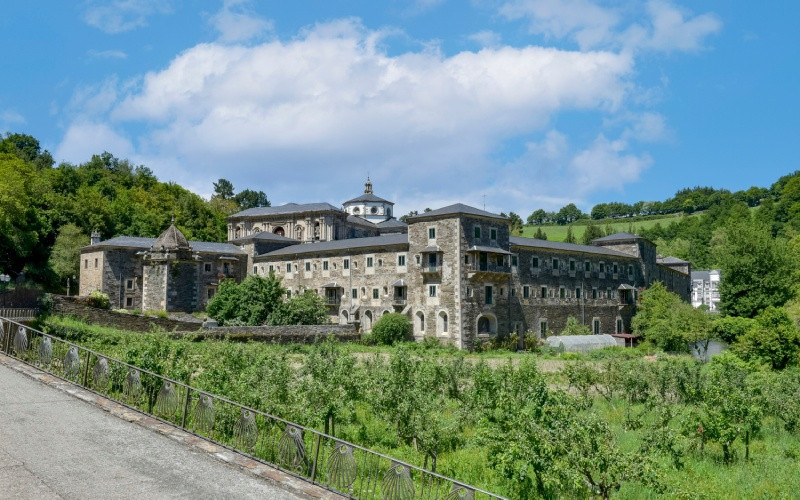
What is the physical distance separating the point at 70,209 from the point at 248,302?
32.5 metres

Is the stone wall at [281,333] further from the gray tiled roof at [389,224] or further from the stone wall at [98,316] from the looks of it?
the gray tiled roof at [389,224]

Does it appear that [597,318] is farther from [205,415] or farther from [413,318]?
[205,415]

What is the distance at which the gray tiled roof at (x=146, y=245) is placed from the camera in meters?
56.7

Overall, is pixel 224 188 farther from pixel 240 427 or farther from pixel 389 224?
pixel 240 427

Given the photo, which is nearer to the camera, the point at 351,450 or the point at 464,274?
the point at 351,450

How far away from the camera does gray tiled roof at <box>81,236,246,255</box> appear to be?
186 feet

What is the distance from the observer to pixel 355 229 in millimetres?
74562

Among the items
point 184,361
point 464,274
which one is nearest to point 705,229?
point 464,274

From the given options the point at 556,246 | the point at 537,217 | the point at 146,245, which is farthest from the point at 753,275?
the point at 537,217

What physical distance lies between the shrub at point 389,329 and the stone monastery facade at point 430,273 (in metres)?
1.95

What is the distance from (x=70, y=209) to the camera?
6788 cm

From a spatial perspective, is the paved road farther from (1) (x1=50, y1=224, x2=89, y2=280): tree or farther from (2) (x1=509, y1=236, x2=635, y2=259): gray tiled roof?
(1) (x1=50, y1=224, x2=89, y2=280): tree

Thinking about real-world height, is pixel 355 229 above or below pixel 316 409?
above

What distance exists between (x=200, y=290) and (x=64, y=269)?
15659mm
